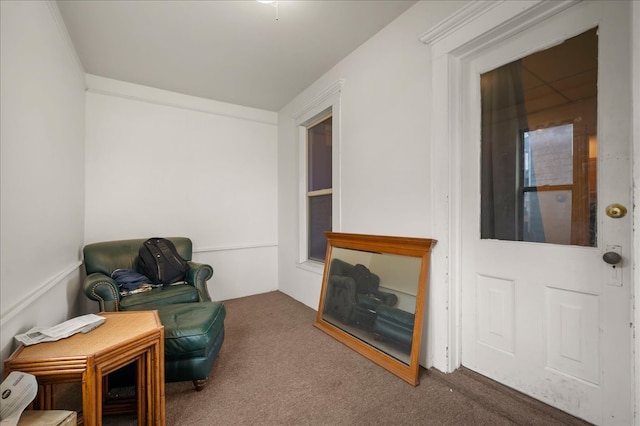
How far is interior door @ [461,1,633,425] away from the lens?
4.08ft

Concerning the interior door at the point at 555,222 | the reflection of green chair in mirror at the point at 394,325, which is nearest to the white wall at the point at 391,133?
the reflection of green chair in mirror at the point at 394,325

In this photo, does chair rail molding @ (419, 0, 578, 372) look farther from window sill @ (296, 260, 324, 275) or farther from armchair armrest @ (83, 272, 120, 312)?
armchair armrest @ (83, 272, 120, 312)

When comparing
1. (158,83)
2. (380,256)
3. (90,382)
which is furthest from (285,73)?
(90,382)

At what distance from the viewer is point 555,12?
1386mm

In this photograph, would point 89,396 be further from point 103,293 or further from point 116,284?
point 116,284

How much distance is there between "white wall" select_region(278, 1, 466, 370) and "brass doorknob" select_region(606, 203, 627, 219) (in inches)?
32.9

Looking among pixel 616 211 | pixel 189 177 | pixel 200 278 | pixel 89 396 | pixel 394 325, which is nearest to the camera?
pixel 89 396

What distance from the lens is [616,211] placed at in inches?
48.5

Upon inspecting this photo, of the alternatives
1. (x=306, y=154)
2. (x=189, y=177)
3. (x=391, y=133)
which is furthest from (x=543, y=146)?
(x=189, y=177)

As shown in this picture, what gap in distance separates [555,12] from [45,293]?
3.32 m

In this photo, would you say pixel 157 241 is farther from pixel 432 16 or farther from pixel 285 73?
pixel 432 16

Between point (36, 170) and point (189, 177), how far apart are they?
71.5 inches

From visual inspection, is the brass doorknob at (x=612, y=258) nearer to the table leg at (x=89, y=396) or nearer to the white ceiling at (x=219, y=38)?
the white ceiling at (x=219, y=38)

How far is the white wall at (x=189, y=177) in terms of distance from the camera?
2.91 m
